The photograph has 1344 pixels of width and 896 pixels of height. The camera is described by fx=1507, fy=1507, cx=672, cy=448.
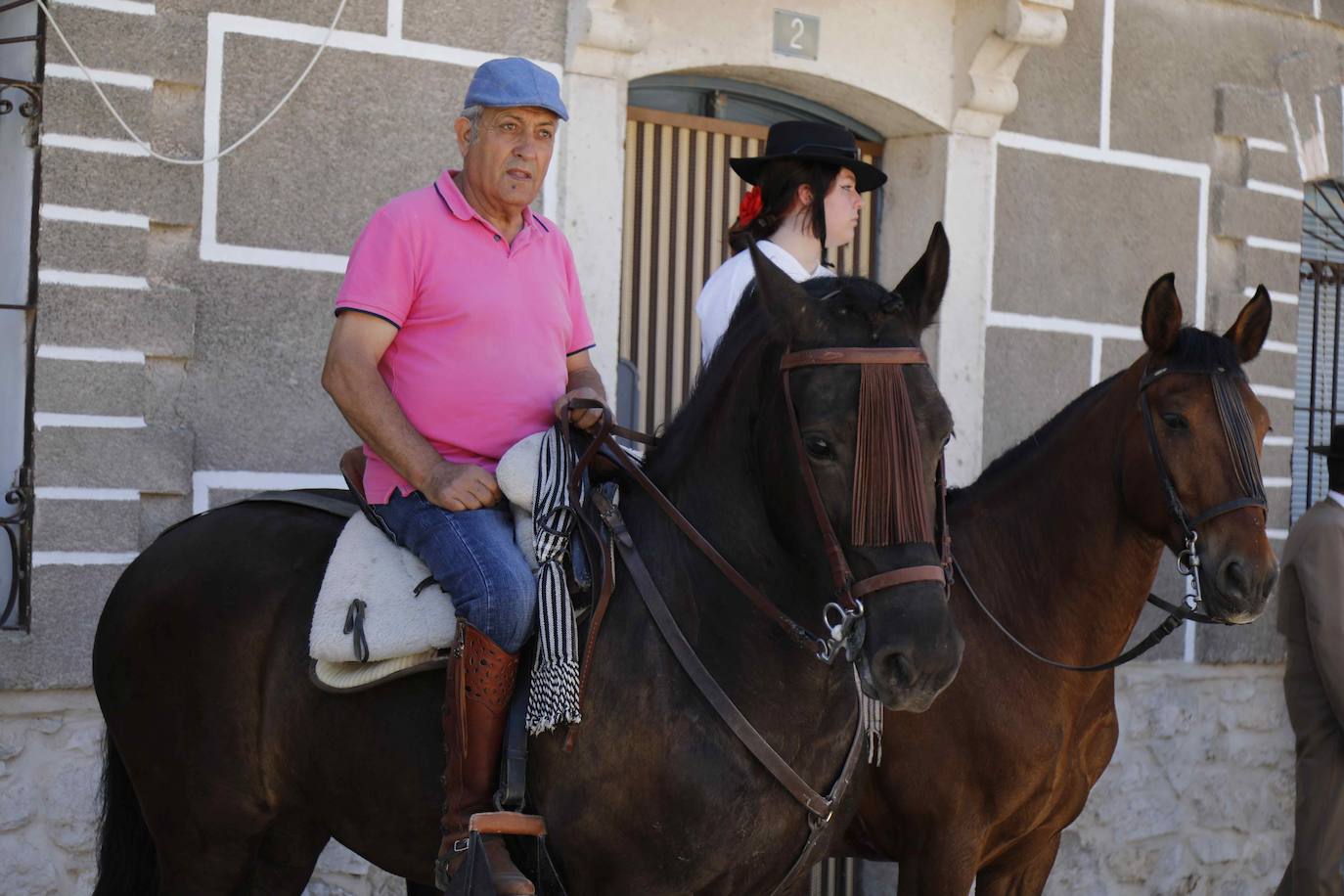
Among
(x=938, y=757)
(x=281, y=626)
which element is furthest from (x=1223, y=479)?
(x=281, y=626)

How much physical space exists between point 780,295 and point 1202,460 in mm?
1729

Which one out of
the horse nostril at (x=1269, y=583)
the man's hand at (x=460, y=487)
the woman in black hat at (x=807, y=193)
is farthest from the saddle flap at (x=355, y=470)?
the horse nostril at (x=1269, y=583)

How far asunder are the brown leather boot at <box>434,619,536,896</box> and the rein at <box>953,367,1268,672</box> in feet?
5.50

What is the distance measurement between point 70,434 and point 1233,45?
5695mm

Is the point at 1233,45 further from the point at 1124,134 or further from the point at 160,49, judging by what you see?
the point at 160,49

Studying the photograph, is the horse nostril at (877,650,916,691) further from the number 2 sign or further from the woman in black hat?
the number 2 sign

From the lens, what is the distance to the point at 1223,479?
13.0 ft

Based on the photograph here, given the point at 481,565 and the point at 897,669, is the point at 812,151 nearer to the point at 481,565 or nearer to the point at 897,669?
the point at 481,565

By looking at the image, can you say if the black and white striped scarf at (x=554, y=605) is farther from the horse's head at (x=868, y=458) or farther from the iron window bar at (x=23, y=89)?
the iron window bar at (x=23, y=89)

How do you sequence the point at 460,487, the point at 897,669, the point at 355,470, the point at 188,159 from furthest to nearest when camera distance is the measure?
the point at 188,159
the point at 355,470
the point at 460,487
the point at 897,669

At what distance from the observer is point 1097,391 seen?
4410 mm

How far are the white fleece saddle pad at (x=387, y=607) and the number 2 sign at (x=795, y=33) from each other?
11.6 ft

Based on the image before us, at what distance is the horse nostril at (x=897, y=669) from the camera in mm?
2516

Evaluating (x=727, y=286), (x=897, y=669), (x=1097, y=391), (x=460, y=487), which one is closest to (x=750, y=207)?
(x=727, y=286)
